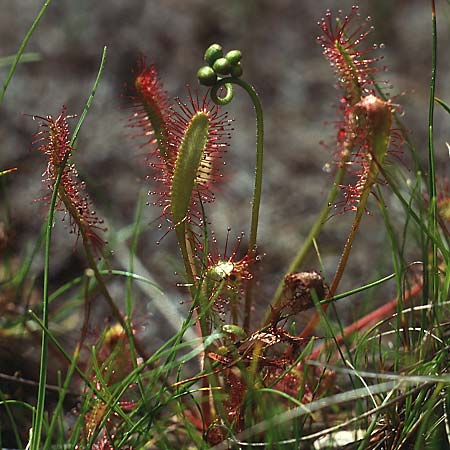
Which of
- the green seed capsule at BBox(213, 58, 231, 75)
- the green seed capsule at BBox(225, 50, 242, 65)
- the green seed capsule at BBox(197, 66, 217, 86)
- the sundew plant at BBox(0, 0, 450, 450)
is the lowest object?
the sundew plant at BBox(0, 0, 450, 450)

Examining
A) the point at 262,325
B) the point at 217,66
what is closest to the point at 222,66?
the point at 217,66

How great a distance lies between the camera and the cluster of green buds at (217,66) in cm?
95

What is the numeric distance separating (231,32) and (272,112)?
1.02ft

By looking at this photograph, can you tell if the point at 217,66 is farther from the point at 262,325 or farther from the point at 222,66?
the point at 262,325

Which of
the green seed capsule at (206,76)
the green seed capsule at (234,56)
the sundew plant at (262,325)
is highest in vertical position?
the green seed capsule at (234,56)

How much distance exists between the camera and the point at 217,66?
3.12 ft

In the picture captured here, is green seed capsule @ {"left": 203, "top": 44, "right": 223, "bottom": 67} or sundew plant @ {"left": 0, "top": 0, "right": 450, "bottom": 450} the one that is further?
green seed capsule @ {"left": 203, "top": 44, "right": 223, "bottom": 67}

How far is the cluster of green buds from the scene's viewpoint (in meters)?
0.95

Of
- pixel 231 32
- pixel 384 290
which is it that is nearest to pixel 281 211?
pixel 384 290

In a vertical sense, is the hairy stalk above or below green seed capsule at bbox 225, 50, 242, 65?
below

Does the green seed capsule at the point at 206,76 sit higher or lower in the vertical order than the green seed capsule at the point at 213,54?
lower

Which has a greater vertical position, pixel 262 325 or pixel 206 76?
pixel 206 76

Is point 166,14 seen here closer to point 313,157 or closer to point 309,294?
point 313,157

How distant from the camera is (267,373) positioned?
98cm
